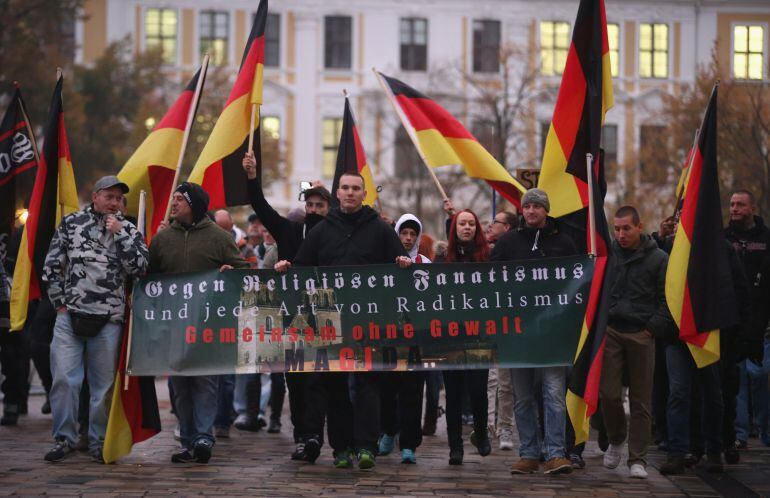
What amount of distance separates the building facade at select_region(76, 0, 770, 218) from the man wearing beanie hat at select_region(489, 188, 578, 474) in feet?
132

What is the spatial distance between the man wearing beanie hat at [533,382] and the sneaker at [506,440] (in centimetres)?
169

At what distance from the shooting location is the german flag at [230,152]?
35.1 feet

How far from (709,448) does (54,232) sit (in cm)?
539

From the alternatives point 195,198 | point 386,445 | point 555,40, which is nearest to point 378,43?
point 555,40

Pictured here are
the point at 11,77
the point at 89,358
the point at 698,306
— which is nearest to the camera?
the point at 698,306

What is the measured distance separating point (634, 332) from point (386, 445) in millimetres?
2370

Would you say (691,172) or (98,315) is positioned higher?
(691,172)

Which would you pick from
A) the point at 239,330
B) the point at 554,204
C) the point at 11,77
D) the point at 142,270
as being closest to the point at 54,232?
the point at 142,270

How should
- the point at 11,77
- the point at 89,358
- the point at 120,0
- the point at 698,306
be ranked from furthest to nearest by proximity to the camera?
the point at 120,0
the point at 11,77
the point at 89,358
the point at 698,306

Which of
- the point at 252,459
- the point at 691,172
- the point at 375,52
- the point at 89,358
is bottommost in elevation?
the point at 252,459

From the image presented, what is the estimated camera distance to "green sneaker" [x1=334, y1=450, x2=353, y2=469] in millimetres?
9906

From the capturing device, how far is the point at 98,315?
9.94 metres

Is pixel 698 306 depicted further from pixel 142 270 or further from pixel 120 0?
pixel 120 0

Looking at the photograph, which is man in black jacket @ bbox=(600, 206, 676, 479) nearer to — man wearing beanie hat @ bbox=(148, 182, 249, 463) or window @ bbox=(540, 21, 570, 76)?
man wearing beanie hat @ bbox=(148, 182, 249, 463)
